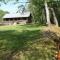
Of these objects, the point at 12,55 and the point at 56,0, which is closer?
the point at 12,55

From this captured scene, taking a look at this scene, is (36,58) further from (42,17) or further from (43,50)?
(42,17)

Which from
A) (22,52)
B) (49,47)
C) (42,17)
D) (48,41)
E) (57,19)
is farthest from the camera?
(42,17)

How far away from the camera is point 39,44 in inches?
637

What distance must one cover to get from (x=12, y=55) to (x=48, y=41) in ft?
18.1

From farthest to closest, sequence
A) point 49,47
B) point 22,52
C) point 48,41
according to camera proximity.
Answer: point 48,41, point 49,47, point 22,52

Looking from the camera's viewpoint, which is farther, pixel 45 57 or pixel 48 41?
pixel 48 41

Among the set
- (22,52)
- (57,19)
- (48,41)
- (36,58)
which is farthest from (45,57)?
(57,19)

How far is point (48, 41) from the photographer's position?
56.5 feet

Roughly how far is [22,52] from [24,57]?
87cm

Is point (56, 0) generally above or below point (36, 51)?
above

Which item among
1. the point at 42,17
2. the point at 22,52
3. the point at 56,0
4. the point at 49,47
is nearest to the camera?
the point at 22,52

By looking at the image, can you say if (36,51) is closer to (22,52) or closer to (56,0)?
(22,52)

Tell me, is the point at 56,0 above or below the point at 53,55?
above

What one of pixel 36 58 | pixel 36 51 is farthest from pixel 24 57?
pixel 36 51
